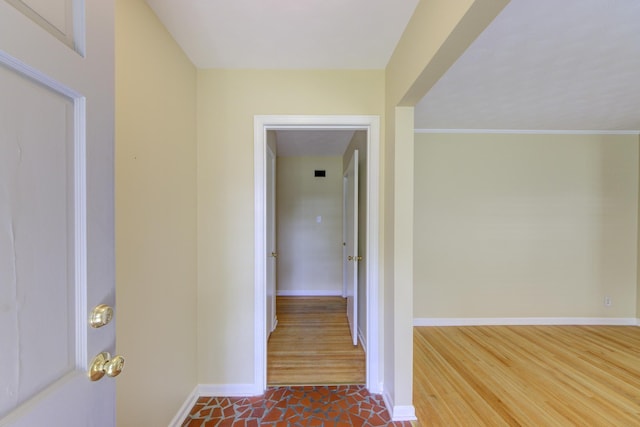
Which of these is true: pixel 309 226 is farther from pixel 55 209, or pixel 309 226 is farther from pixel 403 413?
pixel 55 209

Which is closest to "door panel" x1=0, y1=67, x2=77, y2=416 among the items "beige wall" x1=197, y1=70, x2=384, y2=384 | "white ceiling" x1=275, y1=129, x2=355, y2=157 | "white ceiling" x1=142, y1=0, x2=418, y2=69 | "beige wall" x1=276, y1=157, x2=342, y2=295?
"white ceiling" x1=142, y1=0, x2=418, y2=69

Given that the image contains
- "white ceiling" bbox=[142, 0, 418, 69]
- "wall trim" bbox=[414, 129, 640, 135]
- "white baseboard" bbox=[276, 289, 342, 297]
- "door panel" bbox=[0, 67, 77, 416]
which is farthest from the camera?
"white baseboard" bbox=[276, 289, 342, 297]

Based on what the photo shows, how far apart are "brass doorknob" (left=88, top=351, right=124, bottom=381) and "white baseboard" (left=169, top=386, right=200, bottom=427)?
130 centimetres

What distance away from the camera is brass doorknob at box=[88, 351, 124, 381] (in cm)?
63

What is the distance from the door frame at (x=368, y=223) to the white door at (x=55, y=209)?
46.7 inches

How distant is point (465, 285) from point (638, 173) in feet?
8.44

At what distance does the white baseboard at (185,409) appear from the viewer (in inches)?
62.8

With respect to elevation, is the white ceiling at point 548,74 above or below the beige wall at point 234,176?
above

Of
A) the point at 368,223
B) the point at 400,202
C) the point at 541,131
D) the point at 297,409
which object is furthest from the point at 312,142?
the point at 297,409

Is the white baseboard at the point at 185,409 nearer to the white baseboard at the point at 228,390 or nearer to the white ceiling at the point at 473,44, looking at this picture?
the white baseboard at the point at 228,390

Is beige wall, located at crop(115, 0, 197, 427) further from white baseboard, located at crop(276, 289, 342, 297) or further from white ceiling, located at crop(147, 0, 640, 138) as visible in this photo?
white baseboard, located at crop(276, 289, 342, 297)

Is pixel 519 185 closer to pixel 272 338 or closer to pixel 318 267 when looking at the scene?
pixel 318 267

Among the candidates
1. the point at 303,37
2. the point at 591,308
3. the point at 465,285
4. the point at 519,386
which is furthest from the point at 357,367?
the point at 591,308

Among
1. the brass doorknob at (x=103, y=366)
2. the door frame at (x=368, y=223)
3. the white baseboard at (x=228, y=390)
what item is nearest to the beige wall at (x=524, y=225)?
the door frame at (x=368, y=223)
